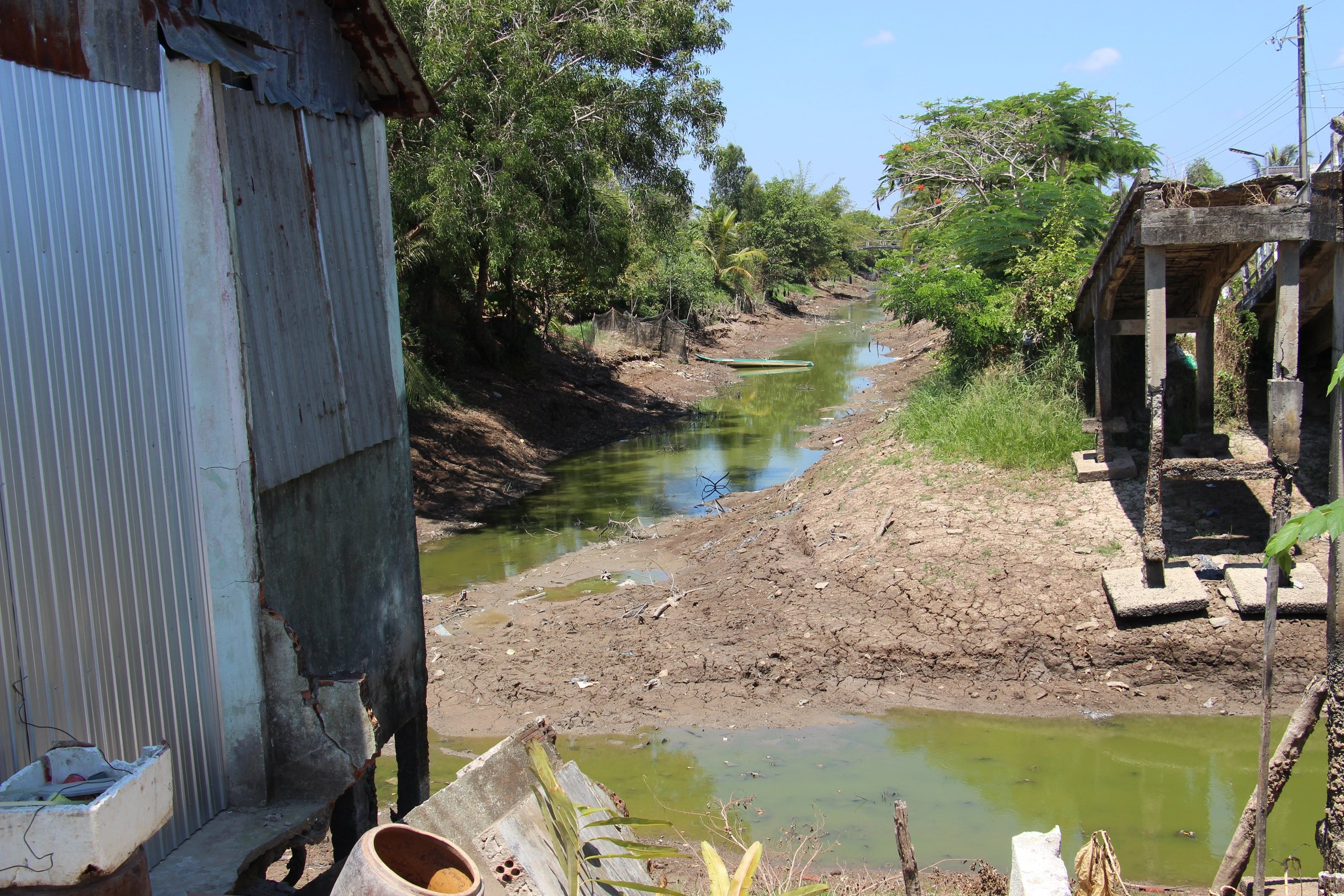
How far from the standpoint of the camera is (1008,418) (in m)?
12.0

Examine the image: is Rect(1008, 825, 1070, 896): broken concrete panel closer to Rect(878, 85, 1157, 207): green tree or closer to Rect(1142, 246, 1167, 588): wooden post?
Rect(1142, 246, 1167, 588): wooden post

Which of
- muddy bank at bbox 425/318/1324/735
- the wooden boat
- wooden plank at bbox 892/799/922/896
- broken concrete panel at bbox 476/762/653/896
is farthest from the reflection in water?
wooden plank at bbox 892/799/922/896

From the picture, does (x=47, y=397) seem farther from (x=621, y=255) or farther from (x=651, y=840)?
(x=621, y=255)

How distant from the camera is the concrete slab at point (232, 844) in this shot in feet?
11.7

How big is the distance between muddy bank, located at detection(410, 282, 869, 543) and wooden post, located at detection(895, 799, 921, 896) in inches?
302

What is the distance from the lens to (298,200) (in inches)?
191

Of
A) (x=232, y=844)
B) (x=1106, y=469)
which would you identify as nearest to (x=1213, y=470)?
(x=1106, y=469)

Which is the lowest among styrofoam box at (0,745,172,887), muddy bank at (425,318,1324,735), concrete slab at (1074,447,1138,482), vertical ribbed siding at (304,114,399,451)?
muddy bank at (425,318,1324,735)

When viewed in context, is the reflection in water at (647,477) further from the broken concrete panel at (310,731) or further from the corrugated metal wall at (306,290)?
the broken concrete panel at (310,731)

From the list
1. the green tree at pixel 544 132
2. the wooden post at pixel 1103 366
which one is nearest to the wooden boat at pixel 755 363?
the green tree at pixel 544 132

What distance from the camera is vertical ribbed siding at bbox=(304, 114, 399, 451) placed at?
17.0 feet

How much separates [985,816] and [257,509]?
5.16 metres

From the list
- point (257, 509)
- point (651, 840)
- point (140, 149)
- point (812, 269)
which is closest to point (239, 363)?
point (257, 509)

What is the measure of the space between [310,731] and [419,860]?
3.02 ft
